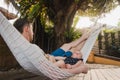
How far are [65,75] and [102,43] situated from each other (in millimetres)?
10120

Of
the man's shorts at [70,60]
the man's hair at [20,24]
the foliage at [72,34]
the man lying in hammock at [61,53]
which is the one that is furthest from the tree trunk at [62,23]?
the man's hair at [20,24]

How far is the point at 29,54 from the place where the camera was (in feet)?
9.29

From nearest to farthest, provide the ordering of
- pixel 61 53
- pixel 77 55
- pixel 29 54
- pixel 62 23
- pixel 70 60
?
pixel 29 54 → pixel 70 60 → pixel 77 55 → pixel 61 53 → pixel 62 23

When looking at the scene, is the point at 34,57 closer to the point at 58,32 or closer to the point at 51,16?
the point at 58,32

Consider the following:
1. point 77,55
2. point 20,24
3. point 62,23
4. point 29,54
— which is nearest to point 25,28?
point 20,24

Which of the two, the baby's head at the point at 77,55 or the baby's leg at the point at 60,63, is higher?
the baby's head at the point at 77,55

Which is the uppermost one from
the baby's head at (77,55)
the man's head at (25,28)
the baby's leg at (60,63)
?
the man's head at (25,28)

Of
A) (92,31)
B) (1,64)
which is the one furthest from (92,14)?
(92,31)

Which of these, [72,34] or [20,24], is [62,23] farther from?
[20,24]

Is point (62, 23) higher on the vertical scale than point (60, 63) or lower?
higher

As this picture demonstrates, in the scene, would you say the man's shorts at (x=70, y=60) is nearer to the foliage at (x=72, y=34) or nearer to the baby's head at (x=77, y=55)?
the baby's head at (x=77, y=55)

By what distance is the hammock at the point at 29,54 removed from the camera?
2.81 meters

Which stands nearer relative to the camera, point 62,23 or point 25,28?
point 25,28

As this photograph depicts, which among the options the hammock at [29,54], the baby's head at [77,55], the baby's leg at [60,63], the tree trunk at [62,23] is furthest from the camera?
the tree trunk at [62,23]
